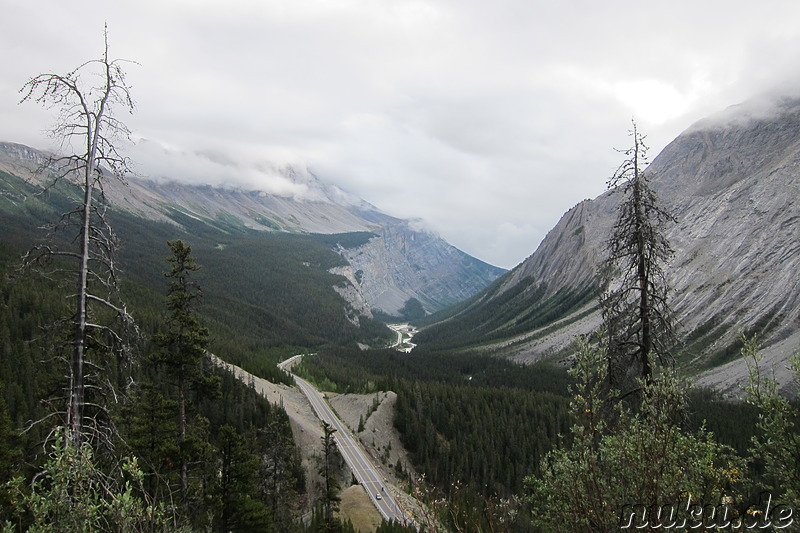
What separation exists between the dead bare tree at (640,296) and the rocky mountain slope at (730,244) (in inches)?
2976

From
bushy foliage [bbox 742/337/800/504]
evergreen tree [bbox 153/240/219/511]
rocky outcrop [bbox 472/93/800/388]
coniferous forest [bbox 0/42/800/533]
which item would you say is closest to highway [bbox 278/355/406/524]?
coniferous forest [bbox 0/42/800/533]

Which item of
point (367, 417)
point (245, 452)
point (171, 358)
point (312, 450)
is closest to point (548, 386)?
point (367, 417)

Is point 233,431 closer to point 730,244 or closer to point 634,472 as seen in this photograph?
point 634,472

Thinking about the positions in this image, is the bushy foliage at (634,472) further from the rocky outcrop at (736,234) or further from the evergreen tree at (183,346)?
the rocky outcrop at (736,234)

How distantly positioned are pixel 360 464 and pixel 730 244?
128m

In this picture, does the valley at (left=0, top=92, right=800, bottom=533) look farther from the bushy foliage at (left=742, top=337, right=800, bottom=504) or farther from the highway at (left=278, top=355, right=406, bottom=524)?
the highway at (left=278, top=355, right=406, bottom=524)

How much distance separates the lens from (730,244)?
127 m

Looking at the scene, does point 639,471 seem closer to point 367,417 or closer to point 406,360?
point 367,417

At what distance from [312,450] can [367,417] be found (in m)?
14.0

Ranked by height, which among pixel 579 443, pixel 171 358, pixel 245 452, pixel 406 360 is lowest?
pixel 406 360

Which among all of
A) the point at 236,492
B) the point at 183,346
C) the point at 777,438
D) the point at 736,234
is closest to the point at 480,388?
the point at 236,492

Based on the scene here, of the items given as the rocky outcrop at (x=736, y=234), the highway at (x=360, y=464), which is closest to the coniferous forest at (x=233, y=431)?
the highway at (x=360, y=464)

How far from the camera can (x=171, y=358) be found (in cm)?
1873

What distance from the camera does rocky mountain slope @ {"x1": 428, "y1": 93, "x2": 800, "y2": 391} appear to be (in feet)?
342
